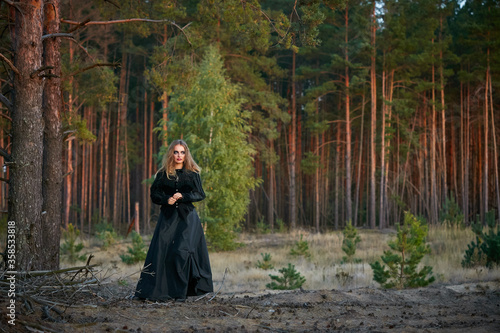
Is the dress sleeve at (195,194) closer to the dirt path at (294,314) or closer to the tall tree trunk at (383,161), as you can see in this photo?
the dirt path at (294,314)

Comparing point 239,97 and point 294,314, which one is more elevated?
point 239,97

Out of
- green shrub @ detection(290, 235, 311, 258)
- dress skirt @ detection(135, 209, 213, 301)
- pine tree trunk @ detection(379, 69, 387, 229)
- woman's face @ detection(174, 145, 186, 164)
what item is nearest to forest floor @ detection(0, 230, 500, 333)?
dress skirt @ detection(135, 209, 213, 301)

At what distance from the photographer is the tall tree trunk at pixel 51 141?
746cm

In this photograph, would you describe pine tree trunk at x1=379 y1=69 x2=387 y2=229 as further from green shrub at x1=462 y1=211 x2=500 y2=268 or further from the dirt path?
the dirt path

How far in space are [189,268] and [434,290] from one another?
13.8 ft

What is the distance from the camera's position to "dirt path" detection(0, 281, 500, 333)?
484 centimetres

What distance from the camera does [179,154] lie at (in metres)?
6.96

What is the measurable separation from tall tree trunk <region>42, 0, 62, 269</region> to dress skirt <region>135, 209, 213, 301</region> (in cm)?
191

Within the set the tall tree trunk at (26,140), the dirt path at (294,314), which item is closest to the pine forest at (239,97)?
the tall tree trunk at (26,140)

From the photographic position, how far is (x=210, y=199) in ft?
54.3

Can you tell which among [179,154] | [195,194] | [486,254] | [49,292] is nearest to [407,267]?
[486,254]

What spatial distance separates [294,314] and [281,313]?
0.16 metres

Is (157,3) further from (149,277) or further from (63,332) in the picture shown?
(63,332)

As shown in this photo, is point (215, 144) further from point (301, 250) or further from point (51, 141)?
point (51, 141)
